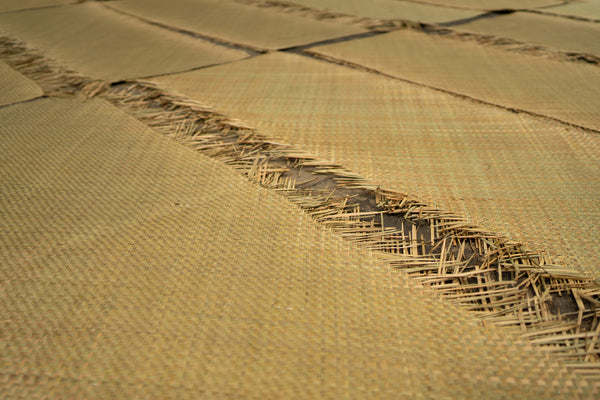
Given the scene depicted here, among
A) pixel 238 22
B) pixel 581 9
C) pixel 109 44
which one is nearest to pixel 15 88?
pixel 109 44

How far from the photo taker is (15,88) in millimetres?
1853

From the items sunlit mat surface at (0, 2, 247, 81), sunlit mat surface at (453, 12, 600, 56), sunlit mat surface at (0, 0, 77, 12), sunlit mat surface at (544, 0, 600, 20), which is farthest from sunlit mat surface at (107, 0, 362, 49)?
sunlit mat surface at (544, 0, 600, 20)

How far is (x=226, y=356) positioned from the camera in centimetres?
71

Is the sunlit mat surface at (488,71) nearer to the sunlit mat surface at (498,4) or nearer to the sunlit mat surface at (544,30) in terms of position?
the sunlit mat surface at (544,30)

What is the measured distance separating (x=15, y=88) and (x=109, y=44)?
26.0 inches

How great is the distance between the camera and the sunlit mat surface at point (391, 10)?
→ 2.74 metres

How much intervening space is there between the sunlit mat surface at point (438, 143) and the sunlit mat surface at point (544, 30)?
34.7 inches

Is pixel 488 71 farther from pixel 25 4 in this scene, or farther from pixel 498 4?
pixel 25 4

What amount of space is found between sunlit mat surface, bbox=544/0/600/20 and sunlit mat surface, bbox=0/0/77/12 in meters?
3.20

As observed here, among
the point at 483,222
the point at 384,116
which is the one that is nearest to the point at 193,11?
the point at 384,116

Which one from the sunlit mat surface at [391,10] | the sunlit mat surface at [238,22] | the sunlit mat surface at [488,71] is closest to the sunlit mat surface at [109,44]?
the sunlit mat surface at [238,22]

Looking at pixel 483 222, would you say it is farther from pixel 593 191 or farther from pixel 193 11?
pixel 193 11

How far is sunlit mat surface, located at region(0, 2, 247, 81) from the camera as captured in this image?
2.06 m

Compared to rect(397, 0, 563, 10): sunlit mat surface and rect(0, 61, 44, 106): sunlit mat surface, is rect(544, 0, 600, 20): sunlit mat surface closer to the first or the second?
rect(397, 0, 563, 10): sunlit mat surface
